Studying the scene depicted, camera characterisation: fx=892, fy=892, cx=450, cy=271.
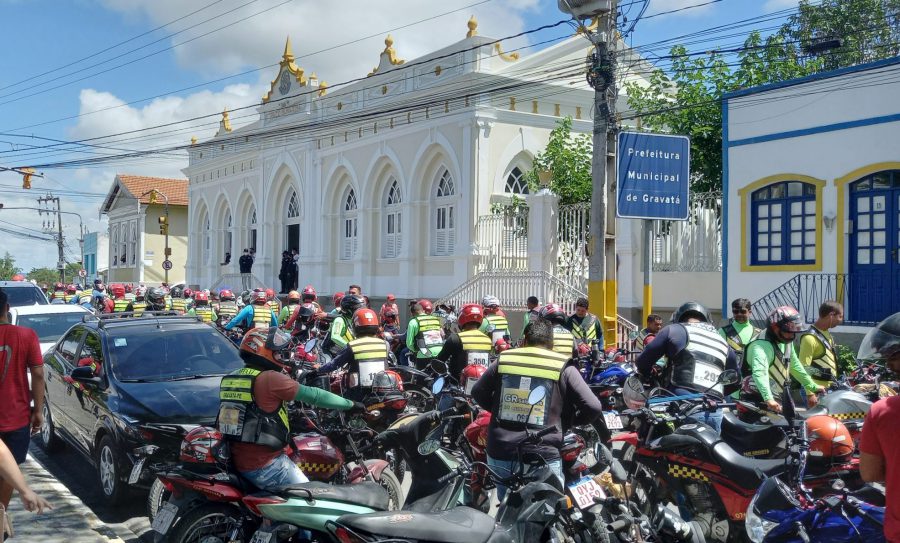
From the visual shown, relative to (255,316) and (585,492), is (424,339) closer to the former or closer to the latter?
(255,316)

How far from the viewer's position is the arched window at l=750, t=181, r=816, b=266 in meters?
16.4

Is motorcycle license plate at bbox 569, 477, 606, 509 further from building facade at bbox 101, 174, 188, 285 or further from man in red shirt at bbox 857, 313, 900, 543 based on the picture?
building facade at bbox 101, 174, 188, 285

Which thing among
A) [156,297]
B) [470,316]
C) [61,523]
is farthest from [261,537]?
[156,297]

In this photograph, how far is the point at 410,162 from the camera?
26.2 m

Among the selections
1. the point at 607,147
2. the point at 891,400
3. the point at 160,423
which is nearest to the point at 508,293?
the point at 607,147

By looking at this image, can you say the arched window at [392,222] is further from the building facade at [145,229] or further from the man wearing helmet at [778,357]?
the building facade at [145,229]

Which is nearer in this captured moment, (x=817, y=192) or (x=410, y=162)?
(x=817, y=192)

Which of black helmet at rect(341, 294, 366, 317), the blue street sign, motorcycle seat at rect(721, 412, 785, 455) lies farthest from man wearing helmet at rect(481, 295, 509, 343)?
motorcycle seat at rect(721, 412, 785, 455)

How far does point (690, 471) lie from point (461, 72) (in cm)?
1979

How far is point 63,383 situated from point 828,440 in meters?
7.51

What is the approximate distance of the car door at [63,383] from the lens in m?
9.00

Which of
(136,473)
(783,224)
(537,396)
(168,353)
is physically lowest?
(136,473)

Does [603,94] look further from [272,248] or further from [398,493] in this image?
[272,248]

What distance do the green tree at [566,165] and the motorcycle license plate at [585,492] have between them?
17711mm
